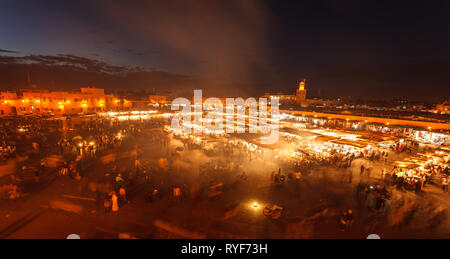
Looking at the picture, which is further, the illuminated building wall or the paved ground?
the illuminated building wall

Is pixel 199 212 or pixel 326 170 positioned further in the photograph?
pixel 326 170

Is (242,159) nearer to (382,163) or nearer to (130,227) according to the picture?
(130,227)

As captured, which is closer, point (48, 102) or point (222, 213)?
point (222, 213)

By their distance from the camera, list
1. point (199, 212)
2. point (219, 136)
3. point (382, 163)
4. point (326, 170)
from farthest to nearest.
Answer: point (219, 136)
point (382, 163)
point (326, 170)
point (199, 212)

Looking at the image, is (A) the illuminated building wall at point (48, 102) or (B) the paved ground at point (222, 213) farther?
(A) the illuminated building wall at point (48, 102)

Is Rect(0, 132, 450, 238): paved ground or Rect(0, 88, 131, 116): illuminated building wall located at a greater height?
Rect(0, 88, 131, 116): illuminated building wall

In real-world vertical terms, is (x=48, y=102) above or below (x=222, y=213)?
above

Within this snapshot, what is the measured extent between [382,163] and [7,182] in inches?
984

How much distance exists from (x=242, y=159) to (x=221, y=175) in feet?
12.7

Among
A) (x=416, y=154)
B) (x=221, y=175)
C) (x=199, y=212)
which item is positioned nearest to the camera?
(x=199, y=212)

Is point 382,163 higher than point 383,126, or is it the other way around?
point 383,126

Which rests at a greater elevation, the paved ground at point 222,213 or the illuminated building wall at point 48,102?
the illuminated building wall at point 48,102
